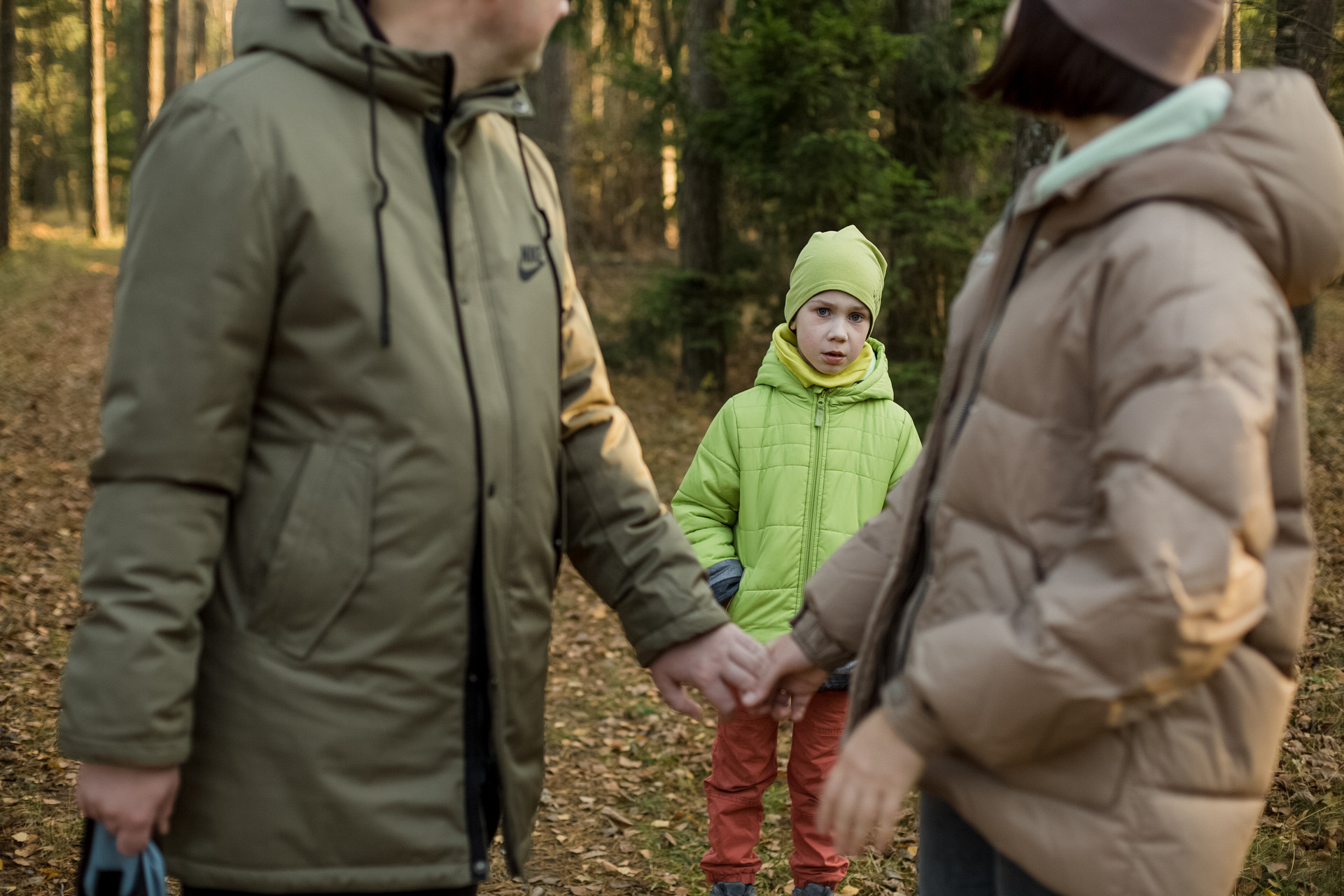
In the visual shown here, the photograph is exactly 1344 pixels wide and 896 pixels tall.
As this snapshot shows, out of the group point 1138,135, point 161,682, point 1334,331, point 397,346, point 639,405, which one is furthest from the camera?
point 1334,331

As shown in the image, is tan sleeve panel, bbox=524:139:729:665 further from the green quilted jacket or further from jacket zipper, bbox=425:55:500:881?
the green quilted jacket

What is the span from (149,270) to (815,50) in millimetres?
9263

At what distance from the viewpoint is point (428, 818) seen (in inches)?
80.0

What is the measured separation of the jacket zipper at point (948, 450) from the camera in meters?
1.88

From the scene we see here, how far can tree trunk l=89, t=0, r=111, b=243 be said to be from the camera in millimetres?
29330

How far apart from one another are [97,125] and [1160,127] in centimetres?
3421

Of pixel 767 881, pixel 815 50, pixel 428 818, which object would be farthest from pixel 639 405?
pixel 428 818

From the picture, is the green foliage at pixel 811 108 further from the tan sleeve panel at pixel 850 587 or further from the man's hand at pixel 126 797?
the man's hand at pixel 126 797

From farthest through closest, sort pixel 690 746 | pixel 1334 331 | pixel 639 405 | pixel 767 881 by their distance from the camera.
Result: pixel 1334 331
pixel 639 405
pixel 690 746
pixel 767 881

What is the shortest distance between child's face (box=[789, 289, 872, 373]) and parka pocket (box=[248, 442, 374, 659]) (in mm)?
2303

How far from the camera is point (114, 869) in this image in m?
1.91

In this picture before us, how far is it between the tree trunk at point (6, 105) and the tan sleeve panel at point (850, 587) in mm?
23264

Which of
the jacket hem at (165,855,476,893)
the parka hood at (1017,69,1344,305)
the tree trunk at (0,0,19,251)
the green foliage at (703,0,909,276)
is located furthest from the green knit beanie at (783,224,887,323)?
the tree trunk at (0,0,19,251)

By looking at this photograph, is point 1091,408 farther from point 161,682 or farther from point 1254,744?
point 161,682
